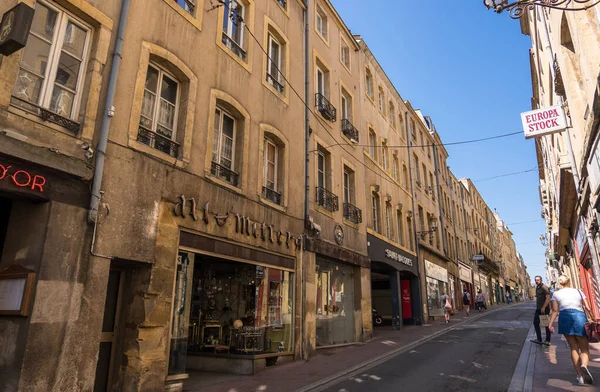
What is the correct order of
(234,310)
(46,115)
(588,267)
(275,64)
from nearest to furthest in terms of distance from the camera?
(46,115) → (234,310) → (275,64) → (588,267)

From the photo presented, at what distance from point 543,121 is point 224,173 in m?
8.88

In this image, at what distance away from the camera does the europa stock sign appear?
35.1ft

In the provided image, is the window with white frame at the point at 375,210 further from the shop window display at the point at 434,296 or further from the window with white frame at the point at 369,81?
the shop window display at the point at 434,296

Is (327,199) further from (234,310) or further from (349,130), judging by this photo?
(234,310)

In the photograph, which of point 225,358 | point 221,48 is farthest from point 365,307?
point 221,48

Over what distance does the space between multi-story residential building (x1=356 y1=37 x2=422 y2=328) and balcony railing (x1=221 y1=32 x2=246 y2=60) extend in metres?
7.97

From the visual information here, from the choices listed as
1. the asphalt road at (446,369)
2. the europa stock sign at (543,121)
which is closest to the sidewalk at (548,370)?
the asphalt road at (446,369)

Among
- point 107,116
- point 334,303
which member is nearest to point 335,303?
point 334,303

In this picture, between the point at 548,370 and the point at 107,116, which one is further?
the point at 548,370

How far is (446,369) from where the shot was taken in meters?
8.09

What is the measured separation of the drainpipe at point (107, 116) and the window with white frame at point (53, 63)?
409 millimetres

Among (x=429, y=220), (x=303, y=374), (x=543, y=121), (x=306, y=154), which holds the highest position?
(x=429, y=220)

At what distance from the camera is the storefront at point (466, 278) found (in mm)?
32875

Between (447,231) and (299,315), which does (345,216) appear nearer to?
(299,315)
